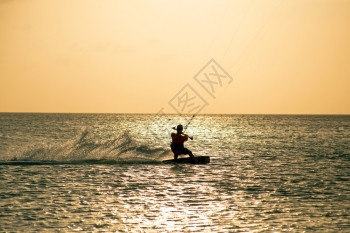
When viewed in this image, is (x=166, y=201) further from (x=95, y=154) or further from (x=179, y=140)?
(x=95, y=154)

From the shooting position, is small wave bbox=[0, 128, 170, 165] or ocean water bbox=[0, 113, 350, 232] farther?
small wave bbox=[0, 128, 170, 165]

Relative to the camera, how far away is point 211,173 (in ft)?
112

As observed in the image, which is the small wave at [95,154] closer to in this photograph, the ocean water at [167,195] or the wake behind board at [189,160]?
the ocean water at [167,195]

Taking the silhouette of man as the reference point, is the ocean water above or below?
below

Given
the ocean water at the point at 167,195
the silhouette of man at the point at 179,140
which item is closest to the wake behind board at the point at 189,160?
the ocean water at the point at 167,195

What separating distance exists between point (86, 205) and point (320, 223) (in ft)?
27.4

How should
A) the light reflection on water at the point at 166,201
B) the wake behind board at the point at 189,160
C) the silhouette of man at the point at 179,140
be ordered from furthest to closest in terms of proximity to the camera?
the wake behind board at the point at 189,160, the silhouette of man at the point at 179,140, the light reflection on water at the point at 166,201

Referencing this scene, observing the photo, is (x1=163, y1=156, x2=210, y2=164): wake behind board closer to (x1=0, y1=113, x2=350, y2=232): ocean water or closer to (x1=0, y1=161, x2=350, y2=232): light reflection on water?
(x1=0, y1=113, x2=350, y2=232): ocean water

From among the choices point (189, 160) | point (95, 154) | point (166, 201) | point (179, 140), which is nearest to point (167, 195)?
point (166, 201)

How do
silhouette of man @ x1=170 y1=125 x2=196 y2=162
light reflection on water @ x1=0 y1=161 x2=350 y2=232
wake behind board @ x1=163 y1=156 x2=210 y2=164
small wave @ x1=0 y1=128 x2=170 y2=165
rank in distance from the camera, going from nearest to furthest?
1. light reflection on water @ x1=0 y1=161 x2=350 y2=232
2. silhouette of man @ x1=170 y1=125 x2=196 y2=162
3. wake behind board @ x1=163 y1=156 x2=210 y2=164
4. small wave @ x1=0 y1=128 x2=170 y2=165

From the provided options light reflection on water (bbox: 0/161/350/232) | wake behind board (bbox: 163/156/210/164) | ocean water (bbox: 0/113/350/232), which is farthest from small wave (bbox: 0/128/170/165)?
light reflection on water (bbox: 0/161/350/232)

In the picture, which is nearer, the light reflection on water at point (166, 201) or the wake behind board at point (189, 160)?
the light reflection on water at point (166, 201)

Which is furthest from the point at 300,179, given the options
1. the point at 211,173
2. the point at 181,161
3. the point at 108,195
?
the point at 108,195

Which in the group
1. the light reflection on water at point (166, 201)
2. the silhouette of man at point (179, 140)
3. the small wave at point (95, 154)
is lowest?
the light reflection on water at point (166, 201)
